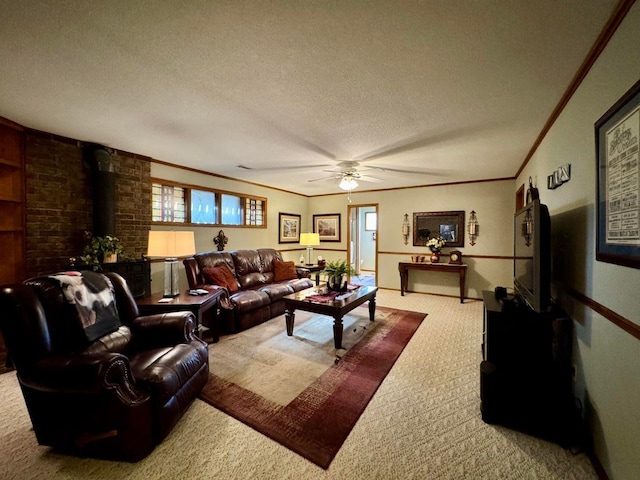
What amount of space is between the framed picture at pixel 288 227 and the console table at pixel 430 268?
283 cm

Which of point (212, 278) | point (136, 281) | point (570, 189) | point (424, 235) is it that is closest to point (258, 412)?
point (212, 278)

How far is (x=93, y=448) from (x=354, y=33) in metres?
2.80

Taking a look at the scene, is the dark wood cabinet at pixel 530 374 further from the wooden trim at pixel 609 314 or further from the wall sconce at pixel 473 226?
the wall sconce at pixel 473 226

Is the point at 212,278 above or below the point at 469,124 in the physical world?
below

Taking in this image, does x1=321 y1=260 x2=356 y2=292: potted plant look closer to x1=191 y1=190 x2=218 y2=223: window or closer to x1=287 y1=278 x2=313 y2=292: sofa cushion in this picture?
x1=287 y1=278 x2=313 y2=292: sofa cushion

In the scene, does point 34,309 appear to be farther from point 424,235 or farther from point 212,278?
point 424,235

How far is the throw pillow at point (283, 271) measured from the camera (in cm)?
497

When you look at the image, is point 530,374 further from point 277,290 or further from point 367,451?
point 277,290

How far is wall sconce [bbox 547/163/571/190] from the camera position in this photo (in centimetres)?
199

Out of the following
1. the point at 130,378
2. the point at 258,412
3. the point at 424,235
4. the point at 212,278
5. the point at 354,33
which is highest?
the point at 354,33

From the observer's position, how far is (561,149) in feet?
7.22

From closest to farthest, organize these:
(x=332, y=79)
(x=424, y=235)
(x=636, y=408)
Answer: (x=636, y=408) < (x=332, y=79) < (x=424, y=235)

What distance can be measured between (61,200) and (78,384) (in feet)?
9.29

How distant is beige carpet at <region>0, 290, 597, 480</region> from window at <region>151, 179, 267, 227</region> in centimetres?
276
